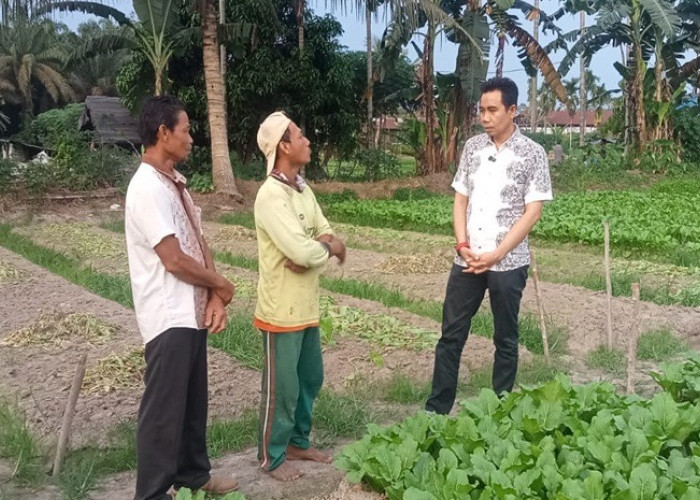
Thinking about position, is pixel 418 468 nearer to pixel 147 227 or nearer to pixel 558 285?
pixel 147 227

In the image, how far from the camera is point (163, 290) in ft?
10.5

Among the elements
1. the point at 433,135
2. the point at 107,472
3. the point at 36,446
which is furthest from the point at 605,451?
the point at 433,135

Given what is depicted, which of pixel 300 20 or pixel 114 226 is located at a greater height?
pixel 300 20

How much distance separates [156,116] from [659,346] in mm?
4622

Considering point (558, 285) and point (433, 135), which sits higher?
point (433, 135)

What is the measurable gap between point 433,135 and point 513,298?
649 inches

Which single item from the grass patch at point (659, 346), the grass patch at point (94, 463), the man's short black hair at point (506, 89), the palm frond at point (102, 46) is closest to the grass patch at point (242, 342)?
the grass patch at point (94, 463)

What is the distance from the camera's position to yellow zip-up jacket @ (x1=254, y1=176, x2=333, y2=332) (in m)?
3.55

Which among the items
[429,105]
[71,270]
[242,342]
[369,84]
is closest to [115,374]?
[242,342]

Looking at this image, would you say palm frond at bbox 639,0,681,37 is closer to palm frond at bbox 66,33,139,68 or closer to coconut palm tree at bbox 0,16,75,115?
palm frond at bbox 66,33,139,68

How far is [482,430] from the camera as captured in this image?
2.93 metres

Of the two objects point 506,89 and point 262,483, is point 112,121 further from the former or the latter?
point 262,483

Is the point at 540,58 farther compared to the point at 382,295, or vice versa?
the point at 540,58

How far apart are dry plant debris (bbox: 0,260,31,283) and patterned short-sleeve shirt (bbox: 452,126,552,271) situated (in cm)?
643
